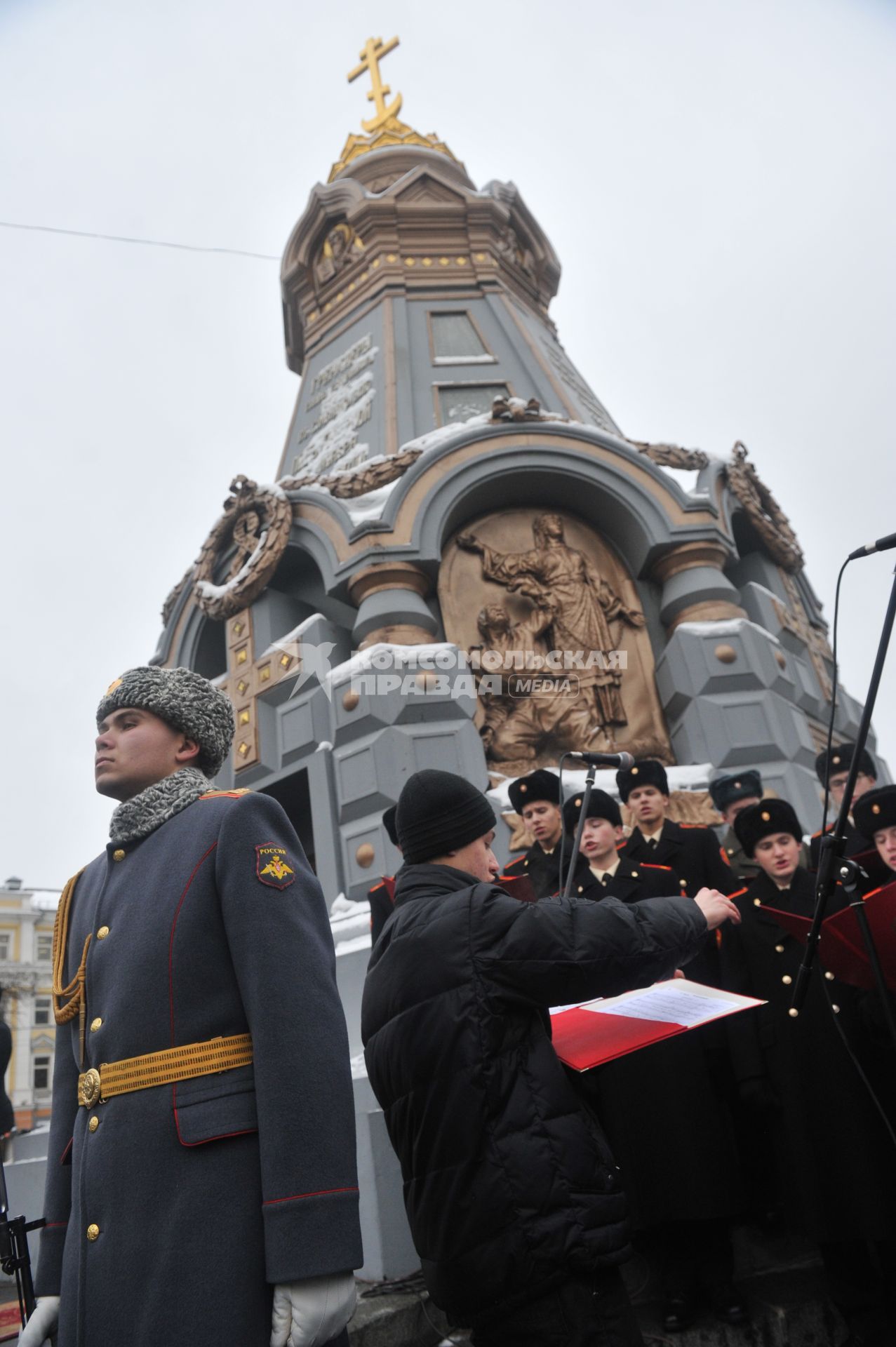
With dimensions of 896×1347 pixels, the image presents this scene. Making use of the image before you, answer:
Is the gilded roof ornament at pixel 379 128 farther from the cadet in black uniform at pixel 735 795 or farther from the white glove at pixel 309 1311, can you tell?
the white glove at pixel 309 1311

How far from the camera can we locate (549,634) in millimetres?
7426

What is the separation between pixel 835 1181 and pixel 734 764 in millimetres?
3612

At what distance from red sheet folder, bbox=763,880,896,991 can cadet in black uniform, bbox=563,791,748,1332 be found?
98 cm

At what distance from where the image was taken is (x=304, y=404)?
11.2 metres

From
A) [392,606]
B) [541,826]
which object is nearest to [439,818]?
[541,826]

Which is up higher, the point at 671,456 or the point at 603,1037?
the point at 671,456

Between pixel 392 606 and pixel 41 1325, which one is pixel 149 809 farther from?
pixel 392 606

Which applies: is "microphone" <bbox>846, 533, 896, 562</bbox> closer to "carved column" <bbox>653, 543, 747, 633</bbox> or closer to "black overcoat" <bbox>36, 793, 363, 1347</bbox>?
"black overcoat" <bbox>36, 793, 363, 1347</bbox>

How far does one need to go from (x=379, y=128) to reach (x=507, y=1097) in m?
14.7

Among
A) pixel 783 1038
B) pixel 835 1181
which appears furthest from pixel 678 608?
pixel 835 1181

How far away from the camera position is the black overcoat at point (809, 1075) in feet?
11.0

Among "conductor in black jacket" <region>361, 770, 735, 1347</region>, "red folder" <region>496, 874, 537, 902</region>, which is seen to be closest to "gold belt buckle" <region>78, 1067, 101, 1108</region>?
"conductor in black jacket" <region>361, 770, 735, 1347</region>

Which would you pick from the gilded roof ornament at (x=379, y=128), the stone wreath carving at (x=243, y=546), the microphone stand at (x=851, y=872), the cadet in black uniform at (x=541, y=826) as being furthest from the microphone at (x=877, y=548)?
the gilded roof ornament at (x=379, y=128)

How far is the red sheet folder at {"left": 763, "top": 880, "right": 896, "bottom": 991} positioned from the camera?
2.86 m
